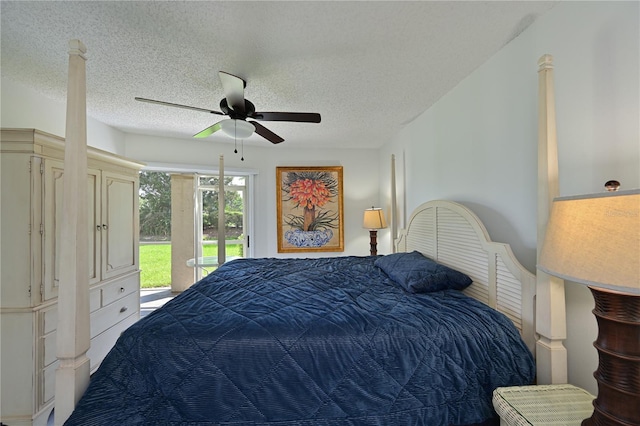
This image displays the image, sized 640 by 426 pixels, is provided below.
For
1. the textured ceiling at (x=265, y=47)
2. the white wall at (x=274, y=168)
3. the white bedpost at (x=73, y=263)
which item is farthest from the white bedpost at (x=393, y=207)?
the white bedpost at (x=73, y=263)

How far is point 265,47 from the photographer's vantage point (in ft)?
5.24

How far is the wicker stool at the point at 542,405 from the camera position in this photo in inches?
34.3

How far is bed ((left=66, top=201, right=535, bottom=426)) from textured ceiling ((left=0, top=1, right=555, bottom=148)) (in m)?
1.41

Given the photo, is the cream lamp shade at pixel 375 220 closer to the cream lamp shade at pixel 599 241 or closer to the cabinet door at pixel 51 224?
the cream lamp shade at pixel 599 241

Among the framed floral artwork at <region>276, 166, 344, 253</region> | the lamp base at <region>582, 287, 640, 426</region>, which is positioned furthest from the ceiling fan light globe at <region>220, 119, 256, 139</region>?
the lamp base at <region>582, 287, 640, 426</region>

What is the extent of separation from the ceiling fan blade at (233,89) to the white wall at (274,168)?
1.86 metres

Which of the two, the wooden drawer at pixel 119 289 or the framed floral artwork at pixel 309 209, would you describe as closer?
the wooden drawer at pixel 119 289

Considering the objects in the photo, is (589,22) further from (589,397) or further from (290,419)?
(290,419)

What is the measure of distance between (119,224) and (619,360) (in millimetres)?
3406

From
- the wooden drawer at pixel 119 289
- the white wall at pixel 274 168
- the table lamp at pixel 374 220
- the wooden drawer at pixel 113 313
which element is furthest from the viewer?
the white wall at pixel 274 168

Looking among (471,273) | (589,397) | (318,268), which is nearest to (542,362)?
(589,397)

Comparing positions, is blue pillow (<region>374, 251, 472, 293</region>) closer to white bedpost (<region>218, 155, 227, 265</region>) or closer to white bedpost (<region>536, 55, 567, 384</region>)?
white bedpost (<region>536, 55, 567, 384</region>)

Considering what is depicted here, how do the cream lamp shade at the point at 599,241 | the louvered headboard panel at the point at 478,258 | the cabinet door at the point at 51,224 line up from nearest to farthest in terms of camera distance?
1. the cream lamp shade at the point at 599,241
2. the louvered headboard panel at the point at 478,258
3. the cabinet door at the point at 51,224

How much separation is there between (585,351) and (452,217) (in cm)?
102
